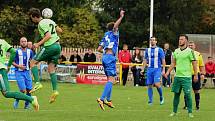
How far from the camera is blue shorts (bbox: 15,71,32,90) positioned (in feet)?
66.5

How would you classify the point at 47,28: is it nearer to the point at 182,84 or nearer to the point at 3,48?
the point at 3,48

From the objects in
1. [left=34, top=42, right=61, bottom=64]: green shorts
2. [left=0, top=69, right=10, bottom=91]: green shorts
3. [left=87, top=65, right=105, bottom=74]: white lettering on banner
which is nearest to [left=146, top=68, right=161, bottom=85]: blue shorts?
[left=34, top=42, right=61, bottom=64]: green shorts

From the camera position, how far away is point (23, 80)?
20.3m

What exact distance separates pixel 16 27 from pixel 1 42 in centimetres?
3760

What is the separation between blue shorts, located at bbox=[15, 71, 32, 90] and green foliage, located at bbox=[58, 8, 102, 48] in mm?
30899

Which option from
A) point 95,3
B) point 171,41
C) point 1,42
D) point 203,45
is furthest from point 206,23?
point 1,42

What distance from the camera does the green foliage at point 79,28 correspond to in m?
51.6

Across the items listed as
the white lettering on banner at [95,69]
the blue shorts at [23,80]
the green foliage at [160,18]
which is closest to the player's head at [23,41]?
the blue shorts at [23,80]

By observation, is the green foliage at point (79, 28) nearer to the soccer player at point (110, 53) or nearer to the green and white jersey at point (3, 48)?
the soccer player at point (110, 53)

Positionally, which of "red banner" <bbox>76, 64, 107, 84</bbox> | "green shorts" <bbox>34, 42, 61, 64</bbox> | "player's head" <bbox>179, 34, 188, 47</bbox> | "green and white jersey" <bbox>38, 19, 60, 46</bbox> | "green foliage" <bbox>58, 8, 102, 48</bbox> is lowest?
"red banner" <bbox>76, 64, 107, 84</bbox>

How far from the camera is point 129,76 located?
40.9 metres

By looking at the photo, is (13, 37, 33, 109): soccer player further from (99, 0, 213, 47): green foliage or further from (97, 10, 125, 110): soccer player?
(99, 0, 213, 47): green foliage

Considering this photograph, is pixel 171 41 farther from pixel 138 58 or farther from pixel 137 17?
pixel 138 58

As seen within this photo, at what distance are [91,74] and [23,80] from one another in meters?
17.9
